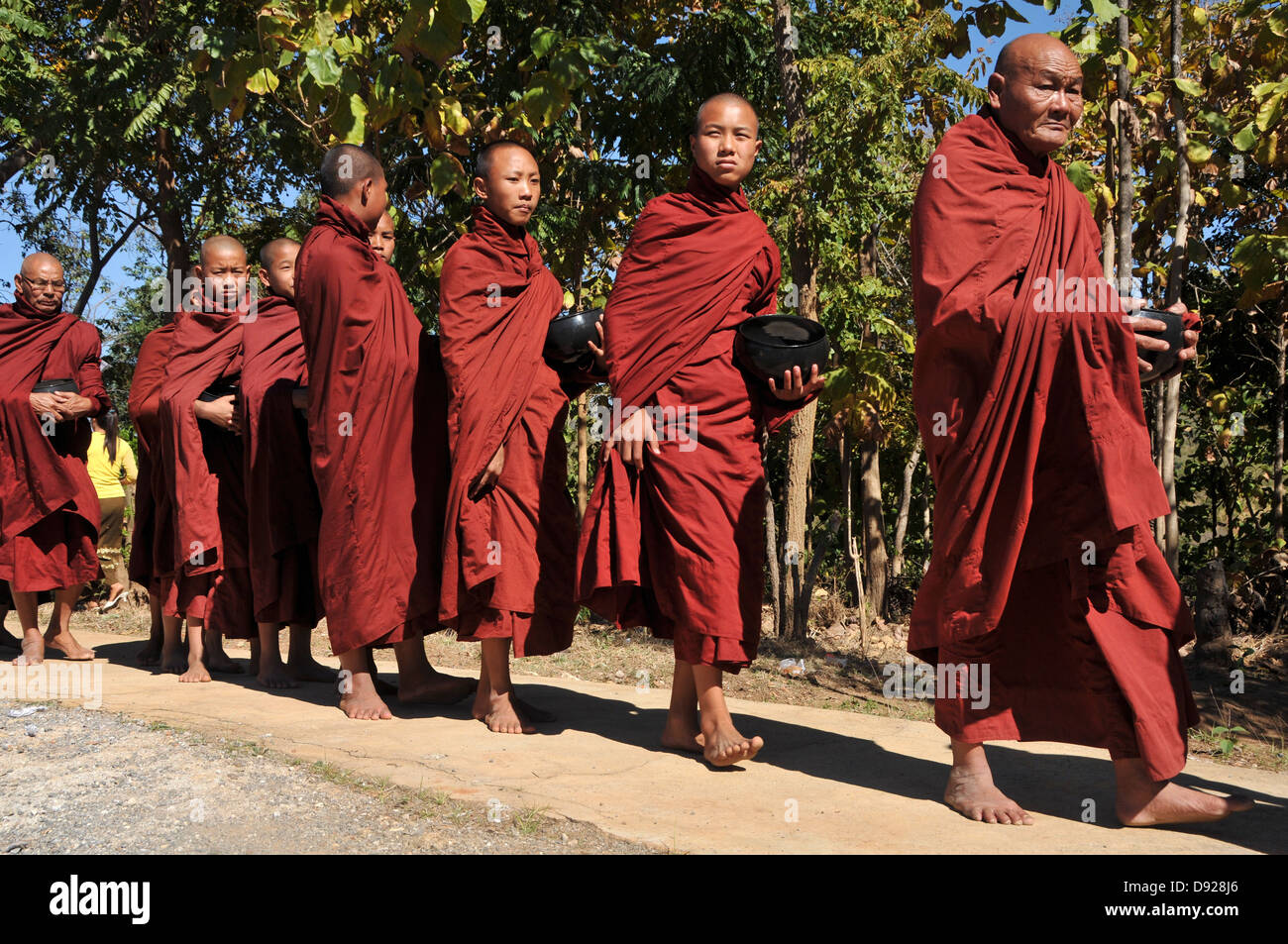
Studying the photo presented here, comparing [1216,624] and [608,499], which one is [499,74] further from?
[1216,624]

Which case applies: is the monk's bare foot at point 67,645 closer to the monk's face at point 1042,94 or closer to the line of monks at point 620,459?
the line of monks at point 620,459

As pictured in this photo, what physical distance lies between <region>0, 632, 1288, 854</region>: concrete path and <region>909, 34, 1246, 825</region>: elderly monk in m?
0.19

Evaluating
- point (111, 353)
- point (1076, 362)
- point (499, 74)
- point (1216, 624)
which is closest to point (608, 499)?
point (1076, 362)

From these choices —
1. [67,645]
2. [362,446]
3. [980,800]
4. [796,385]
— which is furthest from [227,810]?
[67,645]

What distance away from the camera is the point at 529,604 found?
4.26m

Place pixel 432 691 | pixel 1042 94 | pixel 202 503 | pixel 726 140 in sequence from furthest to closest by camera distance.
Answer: pixel 202 503
pixel 432 691
pixel 726 140
pixel 1042 94

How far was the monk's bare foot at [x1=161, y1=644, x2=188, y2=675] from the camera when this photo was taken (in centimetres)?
584

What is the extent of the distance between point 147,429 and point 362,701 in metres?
2.41

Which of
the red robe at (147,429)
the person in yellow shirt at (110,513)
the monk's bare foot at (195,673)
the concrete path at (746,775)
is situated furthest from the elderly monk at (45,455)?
the person in yellow shirt at (110,513)

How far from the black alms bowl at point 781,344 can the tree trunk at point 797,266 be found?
297 centimetres

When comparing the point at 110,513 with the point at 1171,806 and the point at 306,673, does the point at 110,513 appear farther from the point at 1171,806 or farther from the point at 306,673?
the point at 1171,806

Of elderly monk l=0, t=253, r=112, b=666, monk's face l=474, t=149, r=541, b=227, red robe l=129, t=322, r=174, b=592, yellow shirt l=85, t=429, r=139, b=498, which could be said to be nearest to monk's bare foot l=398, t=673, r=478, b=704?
red robe l=129, t=322, r=174, b=592

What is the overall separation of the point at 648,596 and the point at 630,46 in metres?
5.07

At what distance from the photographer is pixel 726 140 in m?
4.04
